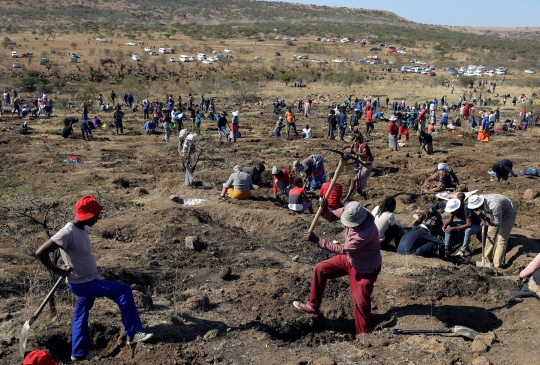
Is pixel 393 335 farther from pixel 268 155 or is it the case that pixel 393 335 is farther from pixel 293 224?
pixel 268 155

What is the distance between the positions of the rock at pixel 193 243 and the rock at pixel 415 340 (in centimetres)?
399

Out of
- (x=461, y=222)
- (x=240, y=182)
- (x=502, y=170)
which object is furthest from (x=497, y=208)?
(x=502, y=170)

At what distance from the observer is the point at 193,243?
8.31 meters

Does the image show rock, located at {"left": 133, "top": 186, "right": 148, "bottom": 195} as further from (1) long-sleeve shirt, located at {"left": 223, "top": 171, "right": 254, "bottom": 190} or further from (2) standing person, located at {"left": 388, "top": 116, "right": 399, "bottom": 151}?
(2) standing person, located at {"left": 388, "top": 116, "right": 399, "bottom": 151}

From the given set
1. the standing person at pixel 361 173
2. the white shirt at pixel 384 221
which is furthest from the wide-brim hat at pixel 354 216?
the standing person at pixel 361 173

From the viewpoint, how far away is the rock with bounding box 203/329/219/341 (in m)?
A: 5.40

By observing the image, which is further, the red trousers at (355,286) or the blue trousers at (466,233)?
the blue trousers at (466,233)

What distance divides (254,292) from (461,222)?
383 cm

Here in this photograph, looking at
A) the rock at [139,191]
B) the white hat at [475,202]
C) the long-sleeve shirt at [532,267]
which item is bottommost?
the rock at [139,191]

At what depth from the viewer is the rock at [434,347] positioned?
504 cm

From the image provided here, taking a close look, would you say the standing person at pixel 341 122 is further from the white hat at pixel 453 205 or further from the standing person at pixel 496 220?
the white hat at pixel 453 205

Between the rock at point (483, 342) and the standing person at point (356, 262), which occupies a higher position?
the standing person at point (356, 262)

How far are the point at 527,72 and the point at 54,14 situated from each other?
7579 centimetres

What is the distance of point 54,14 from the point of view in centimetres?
9069
